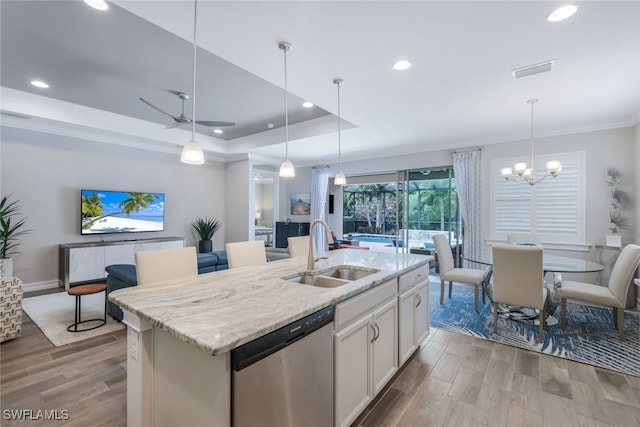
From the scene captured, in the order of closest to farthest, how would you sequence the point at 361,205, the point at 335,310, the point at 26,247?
1. the point at 335,310
2. the point at 26,247
3. the point at 361,205

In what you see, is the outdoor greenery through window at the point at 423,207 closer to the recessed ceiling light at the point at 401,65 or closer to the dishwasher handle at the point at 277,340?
the recessed ceiling light at the point at 401,65

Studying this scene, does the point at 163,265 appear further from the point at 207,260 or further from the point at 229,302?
the point at 207,260

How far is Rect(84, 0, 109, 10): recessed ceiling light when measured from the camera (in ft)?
6.60

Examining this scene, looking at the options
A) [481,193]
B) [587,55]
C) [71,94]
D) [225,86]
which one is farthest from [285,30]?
[481,193]

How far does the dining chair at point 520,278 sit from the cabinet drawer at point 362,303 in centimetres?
167

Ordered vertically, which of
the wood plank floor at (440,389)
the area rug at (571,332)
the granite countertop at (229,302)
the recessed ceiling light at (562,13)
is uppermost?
the recessed ceiling light at (562,13)

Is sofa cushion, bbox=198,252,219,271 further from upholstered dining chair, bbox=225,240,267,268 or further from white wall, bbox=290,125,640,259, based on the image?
white wall, bbox=290,125,640,259

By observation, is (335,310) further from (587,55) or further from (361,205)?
(361,205)

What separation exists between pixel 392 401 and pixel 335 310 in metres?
1.06

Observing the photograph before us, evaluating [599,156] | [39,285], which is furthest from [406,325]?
[39,285]

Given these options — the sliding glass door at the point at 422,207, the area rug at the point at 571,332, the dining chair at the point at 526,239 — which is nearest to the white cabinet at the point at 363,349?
the area rug at the point at 571,332

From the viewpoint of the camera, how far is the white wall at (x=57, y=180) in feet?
14.9

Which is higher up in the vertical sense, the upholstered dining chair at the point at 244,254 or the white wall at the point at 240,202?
the white wall at the point at 240,202

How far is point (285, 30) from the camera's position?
208 cm
